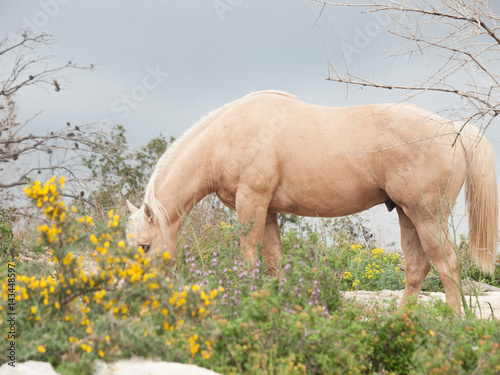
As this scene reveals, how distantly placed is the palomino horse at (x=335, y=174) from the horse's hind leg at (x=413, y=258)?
0.01 meters

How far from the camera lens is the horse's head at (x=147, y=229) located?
5.47 meters

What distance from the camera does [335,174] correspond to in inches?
218

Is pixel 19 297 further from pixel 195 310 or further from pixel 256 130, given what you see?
pixel 256 130

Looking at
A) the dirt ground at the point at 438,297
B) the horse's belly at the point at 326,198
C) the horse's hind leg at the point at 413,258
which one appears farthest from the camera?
the dirt ground at the point at 438,297

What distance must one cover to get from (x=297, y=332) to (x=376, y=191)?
9.25ft

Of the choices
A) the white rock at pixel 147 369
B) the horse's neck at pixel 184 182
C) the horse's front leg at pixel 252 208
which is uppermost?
the horse's neck at pixel 184 182

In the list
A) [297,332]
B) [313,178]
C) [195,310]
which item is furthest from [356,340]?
[313,178]

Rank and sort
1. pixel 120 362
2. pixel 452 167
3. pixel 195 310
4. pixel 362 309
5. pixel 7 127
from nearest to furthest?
pixel 120 362
pixel 195 310
pixel 362 309
pixel 452 167
pixel 7 127

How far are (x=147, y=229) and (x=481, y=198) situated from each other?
3685mm

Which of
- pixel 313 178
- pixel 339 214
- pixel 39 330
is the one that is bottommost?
pixel 39 330

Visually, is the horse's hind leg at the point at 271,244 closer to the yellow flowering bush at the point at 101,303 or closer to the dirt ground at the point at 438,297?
the dirt ground at the point at 438,297

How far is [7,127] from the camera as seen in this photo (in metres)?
10.1

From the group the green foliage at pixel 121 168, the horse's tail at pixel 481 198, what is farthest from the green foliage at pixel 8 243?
the horse's tail at pixel 481 198

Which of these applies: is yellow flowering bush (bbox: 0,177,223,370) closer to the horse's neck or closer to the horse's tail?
the horse's neck
